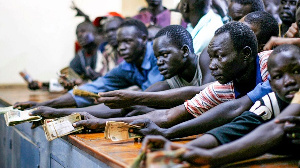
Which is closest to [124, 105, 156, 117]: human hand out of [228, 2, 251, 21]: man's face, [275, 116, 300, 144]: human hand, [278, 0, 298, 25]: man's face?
[228, 2, 251, 21]: man's face

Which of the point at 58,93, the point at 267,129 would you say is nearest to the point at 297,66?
the point at 267,129

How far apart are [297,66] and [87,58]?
3.93 metres

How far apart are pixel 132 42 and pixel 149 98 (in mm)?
1031

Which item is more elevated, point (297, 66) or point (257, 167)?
point (297, 66)

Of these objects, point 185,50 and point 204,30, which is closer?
point 185,50

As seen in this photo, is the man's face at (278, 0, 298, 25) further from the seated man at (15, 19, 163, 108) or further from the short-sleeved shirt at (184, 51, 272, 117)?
the short-sleeved shirt at (184, 51, 272, 117)

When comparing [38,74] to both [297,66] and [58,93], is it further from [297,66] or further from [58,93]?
[297,66]

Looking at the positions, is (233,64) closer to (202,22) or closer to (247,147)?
(247,147)

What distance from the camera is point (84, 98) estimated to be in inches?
142

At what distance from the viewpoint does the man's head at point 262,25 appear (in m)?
2.54

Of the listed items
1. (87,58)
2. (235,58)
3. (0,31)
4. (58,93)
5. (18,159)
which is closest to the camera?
(235,58)

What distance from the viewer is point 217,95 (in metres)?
2.22

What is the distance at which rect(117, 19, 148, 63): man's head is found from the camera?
137 inches

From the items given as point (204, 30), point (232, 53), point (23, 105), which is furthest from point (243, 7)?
point (23, 105)
